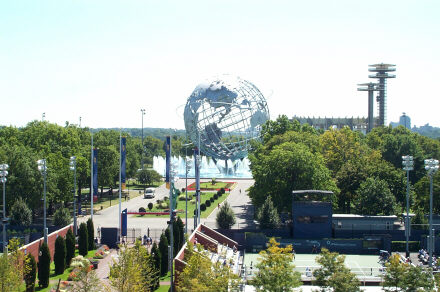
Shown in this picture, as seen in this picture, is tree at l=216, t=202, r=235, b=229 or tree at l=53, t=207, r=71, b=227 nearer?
tree at l=216, t=202, r=235, b=229

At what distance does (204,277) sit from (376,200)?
29321 mm

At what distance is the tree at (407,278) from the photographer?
21.7 metres

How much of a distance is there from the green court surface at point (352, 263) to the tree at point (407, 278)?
1095 centimetres

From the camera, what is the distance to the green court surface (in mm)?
34312

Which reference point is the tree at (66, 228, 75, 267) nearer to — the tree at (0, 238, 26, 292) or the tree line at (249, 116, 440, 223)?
the tree at (0, 238, 26, 292)

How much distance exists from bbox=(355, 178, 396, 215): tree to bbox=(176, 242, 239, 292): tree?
2700 centimetres

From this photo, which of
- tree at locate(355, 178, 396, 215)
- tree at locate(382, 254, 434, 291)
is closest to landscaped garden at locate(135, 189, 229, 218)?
tree at locate(355, 178, 396, 215)

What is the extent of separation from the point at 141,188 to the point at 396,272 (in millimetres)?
62119

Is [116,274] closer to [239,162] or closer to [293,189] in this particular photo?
[293,189]

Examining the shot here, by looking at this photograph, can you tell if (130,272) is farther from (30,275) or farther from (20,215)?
(20,215)

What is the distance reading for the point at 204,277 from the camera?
22.2m

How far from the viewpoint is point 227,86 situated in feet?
265

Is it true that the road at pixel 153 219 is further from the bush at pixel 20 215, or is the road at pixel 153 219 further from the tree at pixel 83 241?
the bush at pixel 20 215

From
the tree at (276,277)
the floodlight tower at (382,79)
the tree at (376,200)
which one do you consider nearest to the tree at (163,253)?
the tree at (276,277)
